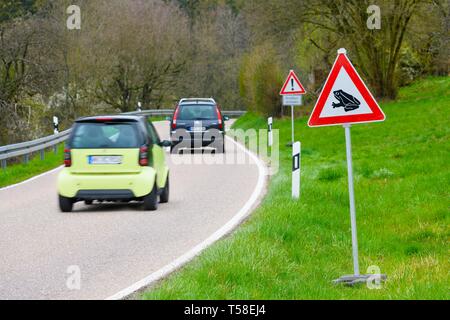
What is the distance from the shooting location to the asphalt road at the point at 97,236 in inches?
308

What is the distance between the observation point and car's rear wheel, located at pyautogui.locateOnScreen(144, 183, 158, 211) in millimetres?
13188

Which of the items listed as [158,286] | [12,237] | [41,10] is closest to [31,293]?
[158,286]

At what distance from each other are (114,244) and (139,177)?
3.14m

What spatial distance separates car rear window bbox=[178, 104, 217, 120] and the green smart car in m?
13.1

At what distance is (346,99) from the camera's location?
789cm

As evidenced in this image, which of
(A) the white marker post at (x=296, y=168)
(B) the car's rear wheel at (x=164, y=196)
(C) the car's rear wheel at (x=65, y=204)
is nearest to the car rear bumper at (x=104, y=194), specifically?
(C) the car's rear wheel at (x=65, y=204)

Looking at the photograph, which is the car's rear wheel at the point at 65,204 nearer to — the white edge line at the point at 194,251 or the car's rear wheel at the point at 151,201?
the car's rear wheel at the point at 151,201

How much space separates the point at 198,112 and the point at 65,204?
44.8ft

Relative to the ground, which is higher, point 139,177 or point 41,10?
point 41,10

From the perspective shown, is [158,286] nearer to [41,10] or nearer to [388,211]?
[388,211]

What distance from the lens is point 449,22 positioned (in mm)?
17531

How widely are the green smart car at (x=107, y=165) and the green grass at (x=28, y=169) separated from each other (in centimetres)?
593

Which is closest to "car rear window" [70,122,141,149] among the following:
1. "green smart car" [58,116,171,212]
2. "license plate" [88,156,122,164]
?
"green smart car" [58,116,171,212]

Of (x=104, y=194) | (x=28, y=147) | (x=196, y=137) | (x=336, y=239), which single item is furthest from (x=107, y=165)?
(x=196, y=137)
